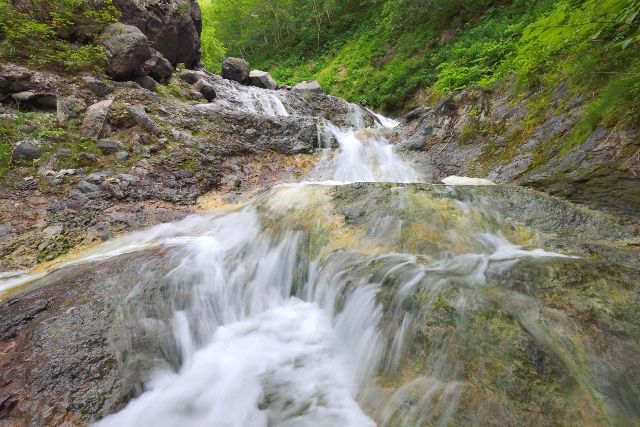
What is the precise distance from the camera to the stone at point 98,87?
7.27m

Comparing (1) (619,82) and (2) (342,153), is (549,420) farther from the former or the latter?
(2) (342,153)

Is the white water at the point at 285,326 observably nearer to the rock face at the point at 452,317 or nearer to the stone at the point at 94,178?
the rock face at the point at 452,317

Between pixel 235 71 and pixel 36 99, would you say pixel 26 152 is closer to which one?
pixel 36 99

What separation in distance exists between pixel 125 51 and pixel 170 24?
3966 mm

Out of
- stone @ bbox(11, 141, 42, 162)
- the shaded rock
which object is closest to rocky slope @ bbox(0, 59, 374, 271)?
stone @ bbox(11, 141, 42, 162)

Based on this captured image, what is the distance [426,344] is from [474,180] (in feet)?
12.3

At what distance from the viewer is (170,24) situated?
36.8 ft

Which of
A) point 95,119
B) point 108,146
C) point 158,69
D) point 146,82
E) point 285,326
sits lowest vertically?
point 285,326

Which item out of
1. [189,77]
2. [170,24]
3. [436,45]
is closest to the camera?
[189,77]

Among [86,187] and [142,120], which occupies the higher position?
[142,120]

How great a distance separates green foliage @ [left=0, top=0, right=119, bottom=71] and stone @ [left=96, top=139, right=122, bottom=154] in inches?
102

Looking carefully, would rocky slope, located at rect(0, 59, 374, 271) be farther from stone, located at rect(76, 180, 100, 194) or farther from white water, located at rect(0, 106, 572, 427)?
white water, located at rect(0, 106, 572, 427)

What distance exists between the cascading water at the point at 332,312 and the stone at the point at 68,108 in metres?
3.34

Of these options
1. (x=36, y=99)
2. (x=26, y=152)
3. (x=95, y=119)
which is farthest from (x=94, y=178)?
(x=36, y=99)
